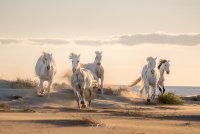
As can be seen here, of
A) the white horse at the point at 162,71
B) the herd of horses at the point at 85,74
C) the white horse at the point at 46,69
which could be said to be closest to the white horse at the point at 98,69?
the herd of horses at the point at 85,74

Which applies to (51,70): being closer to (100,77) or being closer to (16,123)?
(100,77)

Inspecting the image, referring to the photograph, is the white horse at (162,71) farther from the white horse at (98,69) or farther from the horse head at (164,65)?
the white horse at (98,69)

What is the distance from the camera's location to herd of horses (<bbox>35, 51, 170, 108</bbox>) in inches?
875

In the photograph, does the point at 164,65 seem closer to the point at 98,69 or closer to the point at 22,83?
the point at 98,69

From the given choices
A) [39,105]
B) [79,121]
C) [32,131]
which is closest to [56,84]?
[39,105]

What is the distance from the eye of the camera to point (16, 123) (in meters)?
12.6

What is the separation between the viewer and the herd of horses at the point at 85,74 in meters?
22.2

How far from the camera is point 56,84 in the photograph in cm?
3331

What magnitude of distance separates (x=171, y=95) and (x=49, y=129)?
17.1 metres

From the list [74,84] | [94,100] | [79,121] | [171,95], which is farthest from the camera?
[171,95]

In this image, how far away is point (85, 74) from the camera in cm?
2256

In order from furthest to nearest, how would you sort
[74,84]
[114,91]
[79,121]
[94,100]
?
[114,91], [94,100], [74,84], [79,121]

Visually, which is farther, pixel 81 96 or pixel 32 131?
pixel 81 96

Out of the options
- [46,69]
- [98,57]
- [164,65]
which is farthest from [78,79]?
[164,65]
